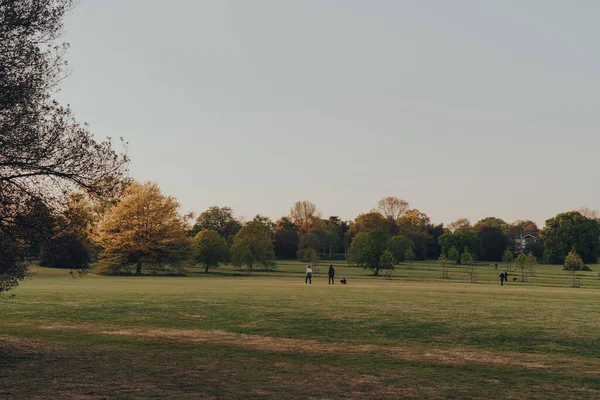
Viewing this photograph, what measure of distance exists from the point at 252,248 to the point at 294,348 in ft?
260

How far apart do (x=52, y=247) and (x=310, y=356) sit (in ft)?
27.6

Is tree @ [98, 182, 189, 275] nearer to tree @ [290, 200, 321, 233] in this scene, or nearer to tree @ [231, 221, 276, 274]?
tree @ [231, 221, 276, 274]

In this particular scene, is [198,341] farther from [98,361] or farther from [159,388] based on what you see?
[159,388]

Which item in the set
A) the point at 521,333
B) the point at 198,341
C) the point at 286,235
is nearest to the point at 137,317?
the point at 198,341

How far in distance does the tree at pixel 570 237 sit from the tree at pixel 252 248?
277ft

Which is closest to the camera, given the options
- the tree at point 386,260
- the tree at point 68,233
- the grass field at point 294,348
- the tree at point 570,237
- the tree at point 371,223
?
the grass field at point 294,348

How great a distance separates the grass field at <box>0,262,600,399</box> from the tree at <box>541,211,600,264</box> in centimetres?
12624

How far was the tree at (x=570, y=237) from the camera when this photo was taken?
150 meters

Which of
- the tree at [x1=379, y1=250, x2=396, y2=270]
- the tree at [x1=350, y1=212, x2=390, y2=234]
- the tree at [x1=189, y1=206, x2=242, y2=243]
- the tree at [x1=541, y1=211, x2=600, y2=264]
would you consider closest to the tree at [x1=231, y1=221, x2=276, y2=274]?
the tree at [x1=379, y1=250, x2=396, y2=270]

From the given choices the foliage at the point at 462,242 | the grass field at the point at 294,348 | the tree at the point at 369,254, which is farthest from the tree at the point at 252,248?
the foliage at the point at 462,242

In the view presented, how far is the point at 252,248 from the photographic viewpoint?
3893 inches

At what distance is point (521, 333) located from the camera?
23.0 meters

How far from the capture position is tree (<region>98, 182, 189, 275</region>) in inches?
3179

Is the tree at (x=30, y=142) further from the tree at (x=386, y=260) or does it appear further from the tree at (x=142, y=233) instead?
the tree at (x=386, y=260)
